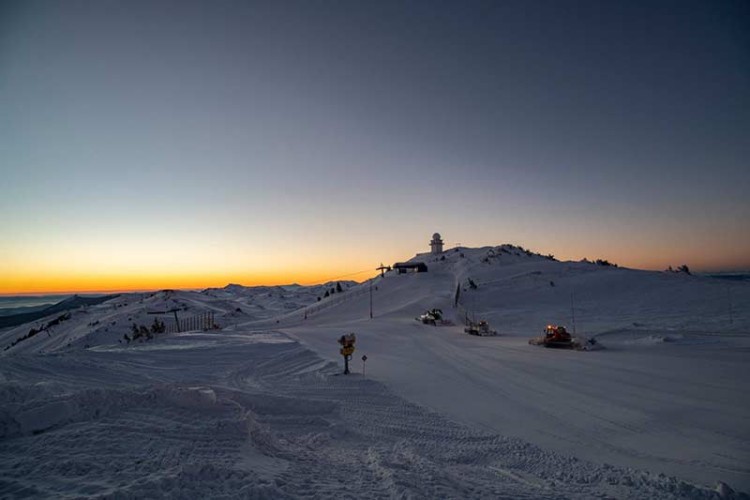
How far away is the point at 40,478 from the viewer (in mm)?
5051

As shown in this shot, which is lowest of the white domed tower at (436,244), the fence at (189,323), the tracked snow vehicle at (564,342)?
the fence at (189,323)

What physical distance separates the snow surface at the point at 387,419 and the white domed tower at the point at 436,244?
2268 inches

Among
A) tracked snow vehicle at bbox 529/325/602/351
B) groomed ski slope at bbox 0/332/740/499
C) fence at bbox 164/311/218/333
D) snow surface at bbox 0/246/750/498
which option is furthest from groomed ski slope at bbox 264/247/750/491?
fence at bbox 164/311/218/333

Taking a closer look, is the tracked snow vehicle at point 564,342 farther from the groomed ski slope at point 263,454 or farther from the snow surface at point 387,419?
the groomed ski slope at point 263,454

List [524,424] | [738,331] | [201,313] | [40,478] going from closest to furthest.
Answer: [40,478], [524,424], [738,331], [201,313]

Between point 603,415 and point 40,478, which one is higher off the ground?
point 40,478

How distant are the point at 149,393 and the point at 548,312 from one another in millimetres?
33399

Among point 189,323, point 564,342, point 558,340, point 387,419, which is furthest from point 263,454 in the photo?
point 189,323

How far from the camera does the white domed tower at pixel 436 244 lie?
3216 inches

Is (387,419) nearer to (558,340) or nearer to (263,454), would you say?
(263,454)

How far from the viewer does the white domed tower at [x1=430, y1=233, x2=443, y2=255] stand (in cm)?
8169

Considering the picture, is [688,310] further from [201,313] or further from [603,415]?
[201,313]

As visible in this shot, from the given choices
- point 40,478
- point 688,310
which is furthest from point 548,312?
point 40,478

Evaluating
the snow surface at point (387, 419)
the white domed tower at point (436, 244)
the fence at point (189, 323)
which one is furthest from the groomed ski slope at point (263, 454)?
the white domed tower at point (436, 244)
